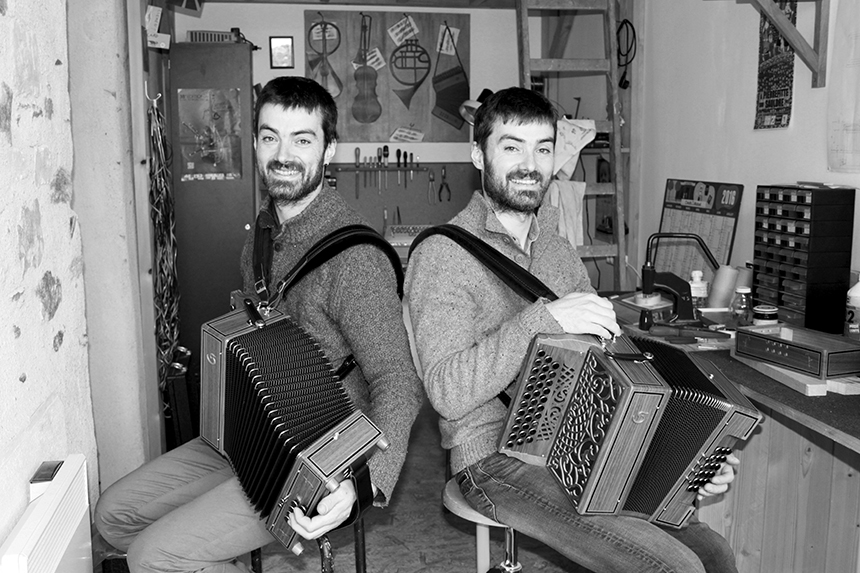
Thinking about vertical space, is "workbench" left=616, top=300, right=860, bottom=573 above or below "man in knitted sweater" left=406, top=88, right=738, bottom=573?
below

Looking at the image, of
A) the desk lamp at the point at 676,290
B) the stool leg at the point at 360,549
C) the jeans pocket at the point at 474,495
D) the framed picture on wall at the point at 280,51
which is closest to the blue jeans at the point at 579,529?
the jeans pocket at the point at 474,495

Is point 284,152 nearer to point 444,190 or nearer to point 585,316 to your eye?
point 585,316

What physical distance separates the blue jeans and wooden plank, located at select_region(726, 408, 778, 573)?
59 centimetres

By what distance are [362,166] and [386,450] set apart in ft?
13.2

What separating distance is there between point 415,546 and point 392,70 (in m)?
3.60

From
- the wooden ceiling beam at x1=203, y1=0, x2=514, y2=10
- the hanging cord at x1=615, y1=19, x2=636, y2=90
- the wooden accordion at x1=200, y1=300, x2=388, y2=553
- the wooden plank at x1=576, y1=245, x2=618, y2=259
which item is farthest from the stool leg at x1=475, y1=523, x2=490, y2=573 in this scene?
the wooden ceiling beam at x1=203, y1=0, x2=514, y2=10

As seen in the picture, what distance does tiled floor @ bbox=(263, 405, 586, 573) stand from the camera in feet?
8.73

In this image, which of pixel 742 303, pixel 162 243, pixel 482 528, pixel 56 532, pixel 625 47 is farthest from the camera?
pixel 625 47

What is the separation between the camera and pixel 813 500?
2.30 m

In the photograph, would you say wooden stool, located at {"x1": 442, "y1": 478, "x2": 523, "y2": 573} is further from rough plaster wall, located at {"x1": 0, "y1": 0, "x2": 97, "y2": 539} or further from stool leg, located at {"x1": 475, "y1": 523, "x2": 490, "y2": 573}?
rough plaster wall, located at {"x1": 0, "y1": 0, "x2": 97, "y2": 539}

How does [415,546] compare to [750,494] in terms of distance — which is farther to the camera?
[415,546]

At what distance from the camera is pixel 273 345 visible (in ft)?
5.32

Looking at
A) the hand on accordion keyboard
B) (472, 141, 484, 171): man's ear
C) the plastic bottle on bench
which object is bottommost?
the hand on accordion keyboard

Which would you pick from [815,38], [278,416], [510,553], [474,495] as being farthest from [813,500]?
[278,416]
